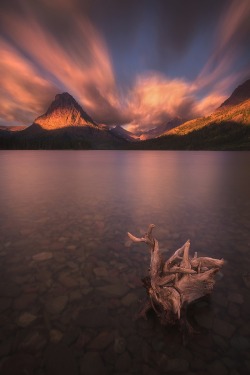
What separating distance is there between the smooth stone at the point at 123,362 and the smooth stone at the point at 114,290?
224 cm

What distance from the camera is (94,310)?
6941mm

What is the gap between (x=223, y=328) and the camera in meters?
6.20

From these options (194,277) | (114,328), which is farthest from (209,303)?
(114,328)

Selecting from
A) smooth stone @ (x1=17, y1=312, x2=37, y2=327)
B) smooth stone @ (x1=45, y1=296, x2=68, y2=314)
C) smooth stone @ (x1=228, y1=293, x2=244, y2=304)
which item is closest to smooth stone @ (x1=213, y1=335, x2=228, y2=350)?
smooth stone @ (x1=228, y1=293, x2=244, y2=304)

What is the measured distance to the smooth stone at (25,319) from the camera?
20.7 ft

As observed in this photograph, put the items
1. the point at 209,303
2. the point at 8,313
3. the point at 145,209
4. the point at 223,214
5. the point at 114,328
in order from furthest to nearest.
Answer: the point at 145,209 < the point at 223,214 < the point at 209,303 < the point at 8,313 < the point at 114,328

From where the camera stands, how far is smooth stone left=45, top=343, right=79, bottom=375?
5.07m

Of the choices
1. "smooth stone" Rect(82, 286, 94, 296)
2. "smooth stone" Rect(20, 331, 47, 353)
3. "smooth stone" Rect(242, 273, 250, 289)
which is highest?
"smooth stone" Rect(242, 273, 250, 289)

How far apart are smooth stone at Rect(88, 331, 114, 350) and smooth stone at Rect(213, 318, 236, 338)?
9.24ft

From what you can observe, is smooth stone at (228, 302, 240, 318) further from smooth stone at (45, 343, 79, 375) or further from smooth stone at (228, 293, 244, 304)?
smooth stone at (45, 343, 79, 375)

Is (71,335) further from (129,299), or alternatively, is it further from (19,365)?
(129,299)

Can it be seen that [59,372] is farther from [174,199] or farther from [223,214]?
[174,199]

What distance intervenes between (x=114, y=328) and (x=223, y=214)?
43.3 feet

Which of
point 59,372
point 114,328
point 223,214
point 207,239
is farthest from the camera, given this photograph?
point 223,214
